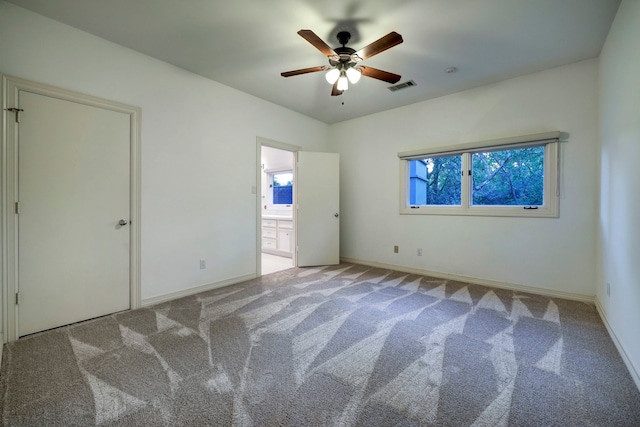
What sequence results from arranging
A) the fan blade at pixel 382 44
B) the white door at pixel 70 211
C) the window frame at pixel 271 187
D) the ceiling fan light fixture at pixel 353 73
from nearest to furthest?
the fan blade at pixel 382 44, the white door at pixel 70 211, the ceiling fan light fixture at pixel 353 73, the window frame at pixel 271 187

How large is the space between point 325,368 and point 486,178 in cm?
331

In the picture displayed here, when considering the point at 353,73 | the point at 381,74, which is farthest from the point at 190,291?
the point at 381,74

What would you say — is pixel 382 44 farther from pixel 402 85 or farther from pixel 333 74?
pixel 402 85

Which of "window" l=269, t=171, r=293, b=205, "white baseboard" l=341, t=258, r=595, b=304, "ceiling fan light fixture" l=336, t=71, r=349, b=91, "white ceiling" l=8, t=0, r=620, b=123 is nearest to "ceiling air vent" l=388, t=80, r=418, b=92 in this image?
"white ceiling" l=8, t=0, r=620, b=123

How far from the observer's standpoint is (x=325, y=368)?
70.8 inches

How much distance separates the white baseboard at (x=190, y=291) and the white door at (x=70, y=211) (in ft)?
0.71

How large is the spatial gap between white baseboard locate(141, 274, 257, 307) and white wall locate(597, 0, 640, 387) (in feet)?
Answer: 12.2

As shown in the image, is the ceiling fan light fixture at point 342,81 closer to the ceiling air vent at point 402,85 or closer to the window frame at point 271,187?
the ceiling air vent at point 402,85

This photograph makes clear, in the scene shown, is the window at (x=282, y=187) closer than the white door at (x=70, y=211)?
No

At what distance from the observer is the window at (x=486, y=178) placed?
10.7ft

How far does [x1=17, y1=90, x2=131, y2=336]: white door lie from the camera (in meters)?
2.23

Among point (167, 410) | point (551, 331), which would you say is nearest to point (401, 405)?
point (167, 410)

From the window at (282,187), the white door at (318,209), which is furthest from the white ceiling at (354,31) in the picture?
the window at (282,187)

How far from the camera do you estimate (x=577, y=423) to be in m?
1.35
